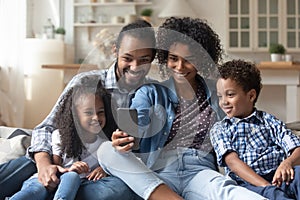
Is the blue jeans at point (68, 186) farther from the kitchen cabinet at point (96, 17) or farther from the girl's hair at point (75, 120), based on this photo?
the kitchen cabinet at point (96, 17)

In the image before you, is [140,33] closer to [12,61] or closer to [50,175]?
[50,175]

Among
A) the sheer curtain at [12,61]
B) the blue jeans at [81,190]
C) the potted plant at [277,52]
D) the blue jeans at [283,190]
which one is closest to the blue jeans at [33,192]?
the blue jeans at [81,190]

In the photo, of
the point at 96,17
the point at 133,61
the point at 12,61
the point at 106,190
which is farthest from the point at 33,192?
the point at 96,17

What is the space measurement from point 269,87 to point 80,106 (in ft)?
10.5

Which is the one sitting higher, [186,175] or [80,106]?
[80,106]

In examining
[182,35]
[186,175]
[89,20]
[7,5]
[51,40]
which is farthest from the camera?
[89,20]

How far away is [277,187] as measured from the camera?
4.41 feet

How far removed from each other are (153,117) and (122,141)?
0.20 meters

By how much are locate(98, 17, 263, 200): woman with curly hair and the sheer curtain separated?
2.39 metres

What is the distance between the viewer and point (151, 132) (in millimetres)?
1507

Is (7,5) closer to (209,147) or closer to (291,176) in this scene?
(209,147)

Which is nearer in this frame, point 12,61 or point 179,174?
point 179,174

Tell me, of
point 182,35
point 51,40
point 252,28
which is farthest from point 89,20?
point 182,35

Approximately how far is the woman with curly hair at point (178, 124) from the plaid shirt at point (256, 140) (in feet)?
0.18
